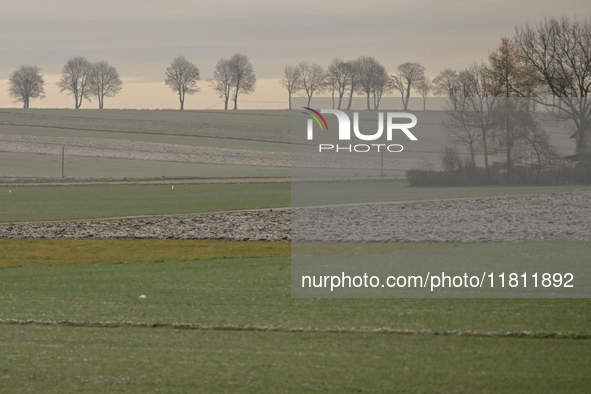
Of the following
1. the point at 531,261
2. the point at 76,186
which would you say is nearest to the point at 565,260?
the point at 531,261

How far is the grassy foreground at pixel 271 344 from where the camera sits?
20.8 ft

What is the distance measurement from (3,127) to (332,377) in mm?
82849

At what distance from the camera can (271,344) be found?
8.00 m

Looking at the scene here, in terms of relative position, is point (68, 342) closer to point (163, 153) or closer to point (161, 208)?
point (161, 208)

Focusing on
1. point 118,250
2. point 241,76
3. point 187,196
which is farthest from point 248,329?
point 241,76

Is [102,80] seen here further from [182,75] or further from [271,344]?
[271,344]

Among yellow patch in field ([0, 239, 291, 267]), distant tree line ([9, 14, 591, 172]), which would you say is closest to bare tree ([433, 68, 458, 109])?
distant tree line ([9, 14, 591, 172])

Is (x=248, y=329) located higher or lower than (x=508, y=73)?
lower

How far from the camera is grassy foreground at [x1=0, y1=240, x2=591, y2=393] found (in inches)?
A: 250

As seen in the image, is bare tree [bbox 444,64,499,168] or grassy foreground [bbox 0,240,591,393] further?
bare tree [bbox 444,64,499,168]

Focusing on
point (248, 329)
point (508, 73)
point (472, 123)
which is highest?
point (508, 73)

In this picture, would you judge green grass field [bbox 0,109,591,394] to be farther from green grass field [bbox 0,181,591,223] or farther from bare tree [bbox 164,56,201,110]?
bare tree [bbox 164,56,201,110]

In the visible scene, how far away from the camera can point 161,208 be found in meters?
32.2

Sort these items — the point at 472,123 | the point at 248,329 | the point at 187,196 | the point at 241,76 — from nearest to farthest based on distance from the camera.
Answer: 1. the point at 248,329
2. the point at 472,123
3. the point at 187,196
4. the point at 241,76
